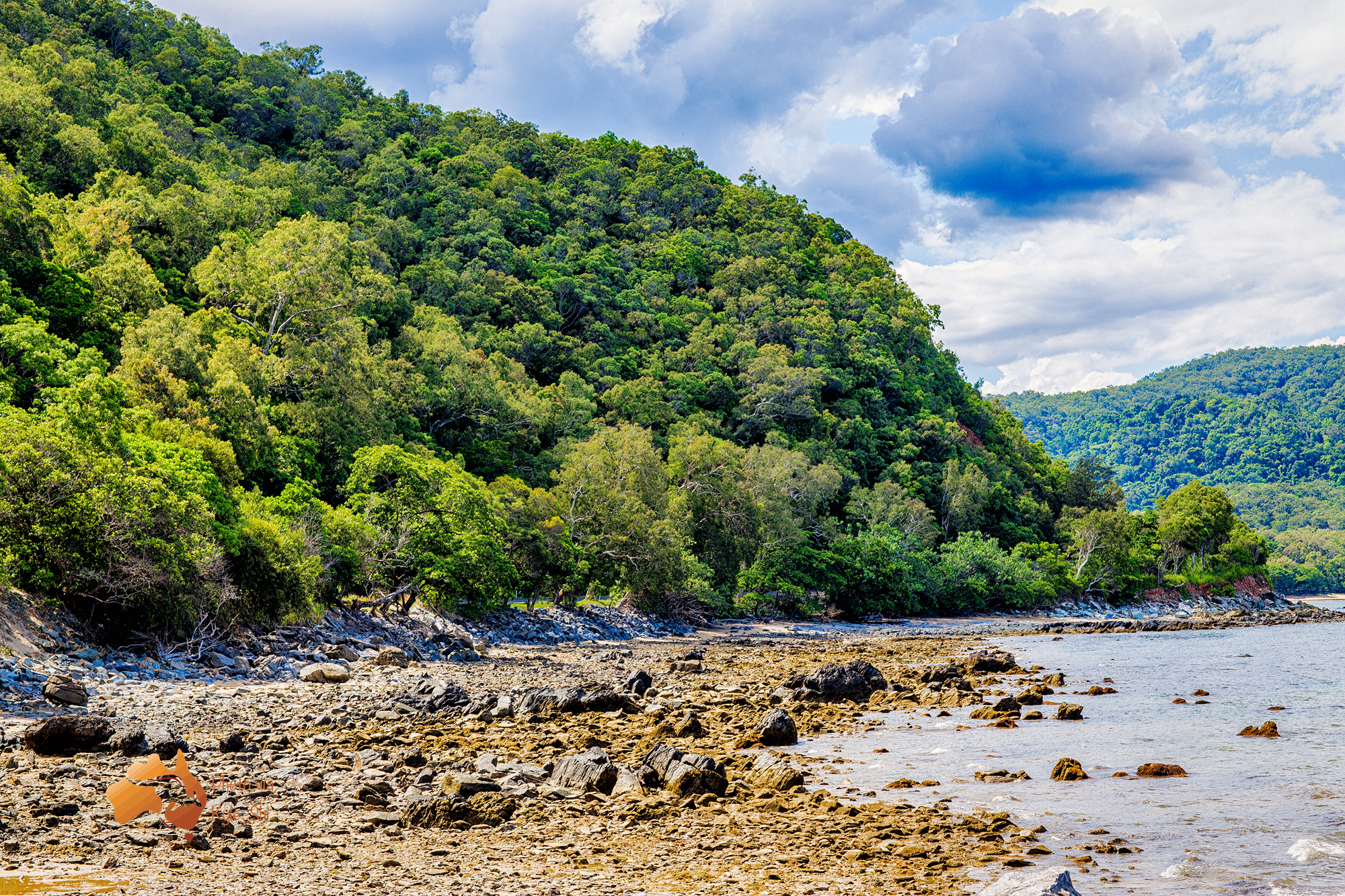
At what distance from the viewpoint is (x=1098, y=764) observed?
12938 mm

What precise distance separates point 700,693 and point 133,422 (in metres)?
18.6

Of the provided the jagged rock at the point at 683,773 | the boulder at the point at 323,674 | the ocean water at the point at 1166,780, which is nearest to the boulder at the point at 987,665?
the ocean water at the point at 1166,780

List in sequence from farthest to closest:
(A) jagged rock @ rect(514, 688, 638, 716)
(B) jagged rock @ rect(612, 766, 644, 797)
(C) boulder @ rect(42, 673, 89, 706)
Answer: (A) jagged rock @ rect(514, 688, 638, 716) → (C) boulder @ rect(42, 673, 89, 706) → (B) jagged rock @ rect(612, 766, 644, 797)

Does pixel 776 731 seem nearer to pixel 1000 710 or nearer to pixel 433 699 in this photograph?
pixel 1000 710

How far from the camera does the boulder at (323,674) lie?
2094 cm

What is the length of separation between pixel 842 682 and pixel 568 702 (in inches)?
289

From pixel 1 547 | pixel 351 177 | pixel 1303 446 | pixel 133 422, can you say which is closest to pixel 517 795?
pixel 1 547

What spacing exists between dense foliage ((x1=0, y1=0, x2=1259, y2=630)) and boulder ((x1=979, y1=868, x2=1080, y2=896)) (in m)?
19.0

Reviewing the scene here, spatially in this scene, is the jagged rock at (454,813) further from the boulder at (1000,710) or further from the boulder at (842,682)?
the boulder at (842,682)

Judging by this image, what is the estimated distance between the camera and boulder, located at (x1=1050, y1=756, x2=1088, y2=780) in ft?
38.9

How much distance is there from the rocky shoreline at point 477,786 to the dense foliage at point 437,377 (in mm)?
4700

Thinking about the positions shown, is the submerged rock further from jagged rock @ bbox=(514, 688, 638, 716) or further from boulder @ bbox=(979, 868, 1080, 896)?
jagged rock @ bbox=(514, 688, 638, 716)

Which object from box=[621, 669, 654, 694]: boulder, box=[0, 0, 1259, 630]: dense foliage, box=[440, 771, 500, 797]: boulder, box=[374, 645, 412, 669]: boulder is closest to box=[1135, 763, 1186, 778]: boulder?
box=[440, 771, 500, 797]: boulder

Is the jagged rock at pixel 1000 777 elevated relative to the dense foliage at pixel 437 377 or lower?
lower
